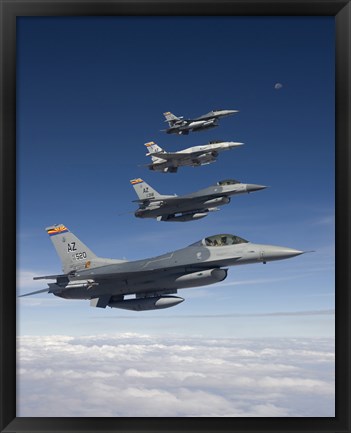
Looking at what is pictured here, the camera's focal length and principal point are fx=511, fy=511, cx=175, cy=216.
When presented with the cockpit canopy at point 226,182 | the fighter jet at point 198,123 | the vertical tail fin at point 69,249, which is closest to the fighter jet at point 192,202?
the cockpit canopy at point 226,182

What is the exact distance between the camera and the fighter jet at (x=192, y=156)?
1466cm

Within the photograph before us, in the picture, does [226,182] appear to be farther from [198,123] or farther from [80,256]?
[80,256]

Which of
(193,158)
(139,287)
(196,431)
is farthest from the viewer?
(193,158)

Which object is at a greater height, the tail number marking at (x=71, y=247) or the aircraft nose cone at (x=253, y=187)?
the aircraft nose cone at (x=253, y=187)

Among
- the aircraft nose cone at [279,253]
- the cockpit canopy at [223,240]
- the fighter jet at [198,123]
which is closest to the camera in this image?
the aircraft nose cone at [279,253]

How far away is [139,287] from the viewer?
34.7 feet

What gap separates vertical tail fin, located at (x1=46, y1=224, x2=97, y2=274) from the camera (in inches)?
460

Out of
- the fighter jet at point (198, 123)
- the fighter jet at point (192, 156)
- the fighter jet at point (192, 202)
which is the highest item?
the fighter jet at point (198, 123)
